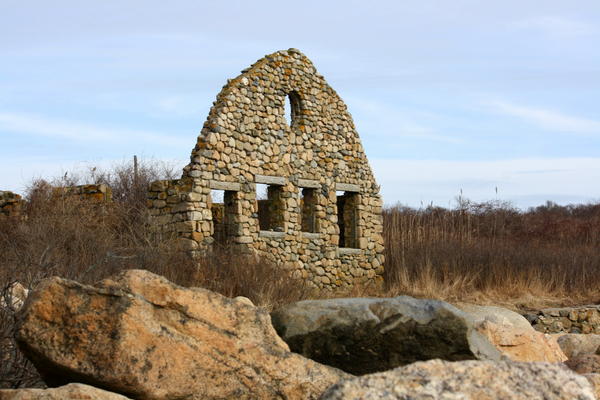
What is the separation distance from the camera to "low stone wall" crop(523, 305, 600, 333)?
15.3m

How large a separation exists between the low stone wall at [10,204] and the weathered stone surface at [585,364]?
39.0 feet

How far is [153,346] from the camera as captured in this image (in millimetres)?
4883

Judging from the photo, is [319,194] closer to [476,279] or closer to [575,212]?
[476,279]

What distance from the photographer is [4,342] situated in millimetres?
5977

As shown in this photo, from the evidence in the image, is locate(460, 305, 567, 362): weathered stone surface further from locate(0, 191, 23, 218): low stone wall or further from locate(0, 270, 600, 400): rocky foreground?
locate(0, 191, 23, 218): low stone wall

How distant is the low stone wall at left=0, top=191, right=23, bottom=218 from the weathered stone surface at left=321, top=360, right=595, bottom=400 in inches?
529

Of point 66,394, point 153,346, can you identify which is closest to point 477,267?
point 153,346

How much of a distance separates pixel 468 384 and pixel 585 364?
3371mm

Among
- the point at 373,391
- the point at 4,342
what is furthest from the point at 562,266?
the point at 373,391

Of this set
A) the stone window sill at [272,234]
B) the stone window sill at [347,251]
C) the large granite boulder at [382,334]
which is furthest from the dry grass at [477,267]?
the large granite boulder at [382,334]

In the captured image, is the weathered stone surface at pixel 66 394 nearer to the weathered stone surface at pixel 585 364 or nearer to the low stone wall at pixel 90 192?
the weathered stone surface at pixel 585 364

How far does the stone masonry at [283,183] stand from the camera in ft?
47.7

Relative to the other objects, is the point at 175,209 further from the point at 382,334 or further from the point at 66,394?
the point at 66,394

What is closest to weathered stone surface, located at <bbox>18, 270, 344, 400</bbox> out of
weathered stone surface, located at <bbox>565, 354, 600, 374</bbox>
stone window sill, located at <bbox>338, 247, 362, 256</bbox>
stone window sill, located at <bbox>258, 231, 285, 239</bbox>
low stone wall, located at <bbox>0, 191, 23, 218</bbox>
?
weathered stone surface, located at <bbox>565, 354, 600, 374</bbox>
